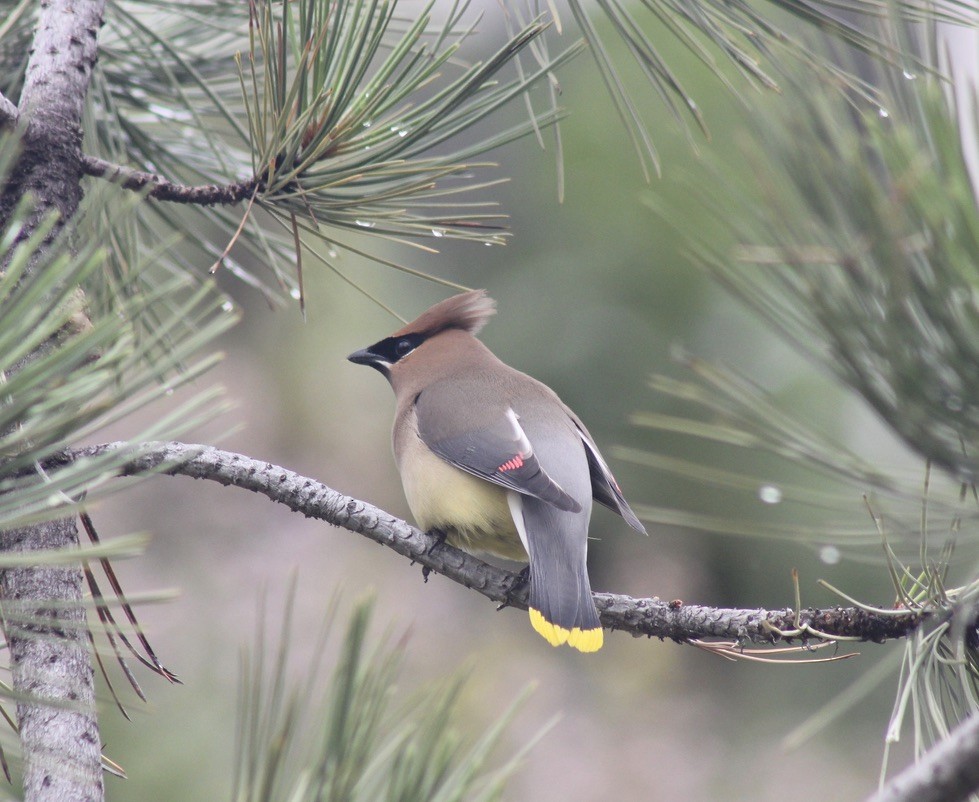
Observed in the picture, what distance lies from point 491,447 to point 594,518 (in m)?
4.52

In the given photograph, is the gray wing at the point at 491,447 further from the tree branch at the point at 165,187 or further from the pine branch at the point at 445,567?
the tree branch at the point at 165,187

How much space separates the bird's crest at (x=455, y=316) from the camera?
2.86 metres

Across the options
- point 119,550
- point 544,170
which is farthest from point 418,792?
point 544,170

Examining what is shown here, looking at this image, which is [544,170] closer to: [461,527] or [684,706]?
[684,706]

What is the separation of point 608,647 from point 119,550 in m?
6.61

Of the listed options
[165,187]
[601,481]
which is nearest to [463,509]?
[601,481]

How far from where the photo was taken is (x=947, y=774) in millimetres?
776

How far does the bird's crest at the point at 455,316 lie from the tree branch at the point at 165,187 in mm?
1235

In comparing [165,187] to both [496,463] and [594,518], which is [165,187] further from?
[594,518]

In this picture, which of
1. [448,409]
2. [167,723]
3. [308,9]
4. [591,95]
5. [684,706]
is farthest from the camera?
[684,706]

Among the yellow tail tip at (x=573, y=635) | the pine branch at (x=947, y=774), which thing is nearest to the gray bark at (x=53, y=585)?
the pine branch at (x=947, y=774)

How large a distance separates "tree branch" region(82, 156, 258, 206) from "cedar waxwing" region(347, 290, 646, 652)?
802mm

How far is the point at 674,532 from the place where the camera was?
7121 mm

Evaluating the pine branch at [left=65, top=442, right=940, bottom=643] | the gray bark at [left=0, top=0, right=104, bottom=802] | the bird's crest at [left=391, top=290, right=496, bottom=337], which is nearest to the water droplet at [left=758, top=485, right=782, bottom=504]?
the pine branch at [left=65, top=442, right=940, bottom=643]
